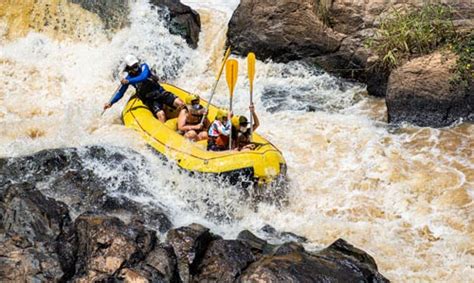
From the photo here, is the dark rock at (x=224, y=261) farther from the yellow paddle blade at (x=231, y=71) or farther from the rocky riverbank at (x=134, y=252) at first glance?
the yellow paddle blade at (x=231, y=71)

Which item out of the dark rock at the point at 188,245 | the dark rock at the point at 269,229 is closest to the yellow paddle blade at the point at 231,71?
the dark rock at the point at 269,229

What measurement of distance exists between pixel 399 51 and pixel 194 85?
3.31 metres

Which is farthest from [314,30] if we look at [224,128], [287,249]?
[287,249]

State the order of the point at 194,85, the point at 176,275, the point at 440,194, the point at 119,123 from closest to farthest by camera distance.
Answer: the point at 176,275, the point at 440,194, the point at 119,123, the point at 194,85

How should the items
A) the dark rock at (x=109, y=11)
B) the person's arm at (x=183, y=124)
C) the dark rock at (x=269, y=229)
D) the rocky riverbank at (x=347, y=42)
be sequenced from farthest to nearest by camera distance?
the dark rock at (x=109, y=11) → the rocky riverbank at (x=347, y=42) → the person's arm at (x=183, y=124) → the dark rock at (x=269, y=229)

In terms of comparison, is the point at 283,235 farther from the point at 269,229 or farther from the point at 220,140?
the point at 220,140

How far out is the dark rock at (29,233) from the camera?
15.2 feet

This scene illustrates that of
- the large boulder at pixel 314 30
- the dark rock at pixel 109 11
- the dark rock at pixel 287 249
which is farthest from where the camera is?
the dark rock at pixel 109 11

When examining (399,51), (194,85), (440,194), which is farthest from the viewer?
(194,85)

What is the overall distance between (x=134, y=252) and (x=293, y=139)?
3.53m

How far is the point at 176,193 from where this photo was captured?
255 inches

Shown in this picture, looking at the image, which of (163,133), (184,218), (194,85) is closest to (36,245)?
(184,218)

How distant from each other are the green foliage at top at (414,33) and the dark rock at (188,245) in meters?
4.58

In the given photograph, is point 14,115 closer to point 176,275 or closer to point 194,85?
point 194,85
